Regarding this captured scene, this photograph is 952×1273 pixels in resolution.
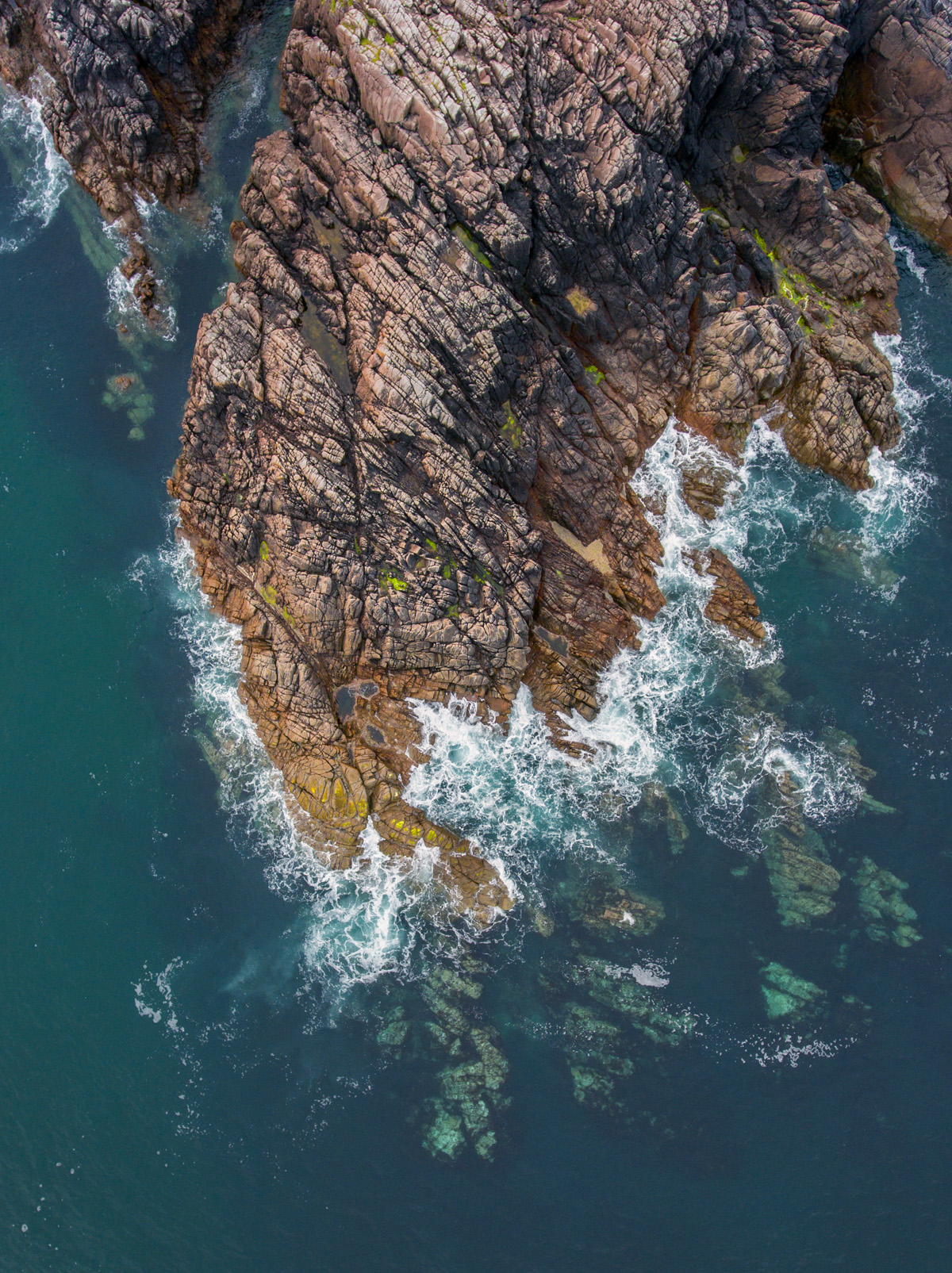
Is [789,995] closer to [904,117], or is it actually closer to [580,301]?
[580,301]

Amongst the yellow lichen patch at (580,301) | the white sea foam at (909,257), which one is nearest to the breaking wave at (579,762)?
the yellow lichen patch at (580,301)

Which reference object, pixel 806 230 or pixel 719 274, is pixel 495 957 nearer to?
pixel 719 274

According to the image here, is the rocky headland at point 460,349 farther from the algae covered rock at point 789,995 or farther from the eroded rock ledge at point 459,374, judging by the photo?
the algae covered rock at point 789,995

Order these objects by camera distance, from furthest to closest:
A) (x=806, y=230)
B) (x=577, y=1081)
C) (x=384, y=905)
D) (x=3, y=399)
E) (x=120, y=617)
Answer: (x=806, y=230) < (x=3, y=399) < (x=120, y=617) < (x=384, y=905) < (x=577, y=1081)

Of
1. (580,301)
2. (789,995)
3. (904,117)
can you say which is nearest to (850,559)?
(580,301)

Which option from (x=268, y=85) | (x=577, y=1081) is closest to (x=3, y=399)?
(x=268, y=85)

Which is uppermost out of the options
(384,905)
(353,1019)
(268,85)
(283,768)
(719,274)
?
(268,85)

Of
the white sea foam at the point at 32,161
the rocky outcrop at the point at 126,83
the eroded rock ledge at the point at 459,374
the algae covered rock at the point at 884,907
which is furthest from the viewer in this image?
the white sea foam at the point at 32,161
